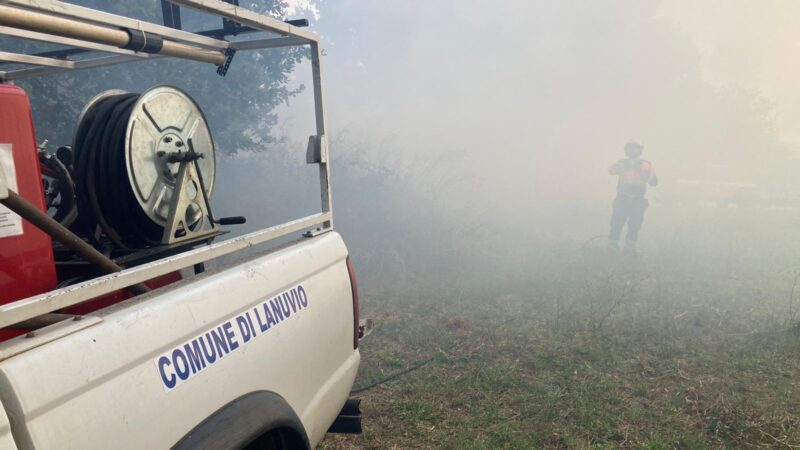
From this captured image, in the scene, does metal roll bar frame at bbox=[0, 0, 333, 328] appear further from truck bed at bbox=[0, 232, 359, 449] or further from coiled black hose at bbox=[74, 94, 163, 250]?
coiled black hose at bbox=[74, 94, 163, 250]

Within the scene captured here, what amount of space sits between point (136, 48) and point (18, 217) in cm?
81

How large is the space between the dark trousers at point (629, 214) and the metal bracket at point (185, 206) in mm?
9100

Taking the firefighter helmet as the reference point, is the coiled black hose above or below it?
above

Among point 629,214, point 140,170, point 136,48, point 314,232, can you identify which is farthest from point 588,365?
point 629,214

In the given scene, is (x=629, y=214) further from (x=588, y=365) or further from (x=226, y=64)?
(x=226, y=64)

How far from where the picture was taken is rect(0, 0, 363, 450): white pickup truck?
140 centimetres

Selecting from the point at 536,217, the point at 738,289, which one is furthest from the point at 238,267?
the point at 536,217

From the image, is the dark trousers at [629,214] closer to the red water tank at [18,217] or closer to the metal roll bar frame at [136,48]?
the metal roll bar frame at [136,48]

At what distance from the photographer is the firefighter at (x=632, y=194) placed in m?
10.4

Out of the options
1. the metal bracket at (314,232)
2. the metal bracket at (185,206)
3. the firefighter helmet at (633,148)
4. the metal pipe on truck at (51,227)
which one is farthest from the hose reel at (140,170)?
the firefighter helmet at (633,148)

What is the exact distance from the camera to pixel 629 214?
413 inches

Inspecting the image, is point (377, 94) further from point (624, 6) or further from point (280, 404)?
point (280, 404)

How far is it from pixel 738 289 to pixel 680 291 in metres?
0.82

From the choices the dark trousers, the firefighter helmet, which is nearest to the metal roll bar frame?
the dark trousers
